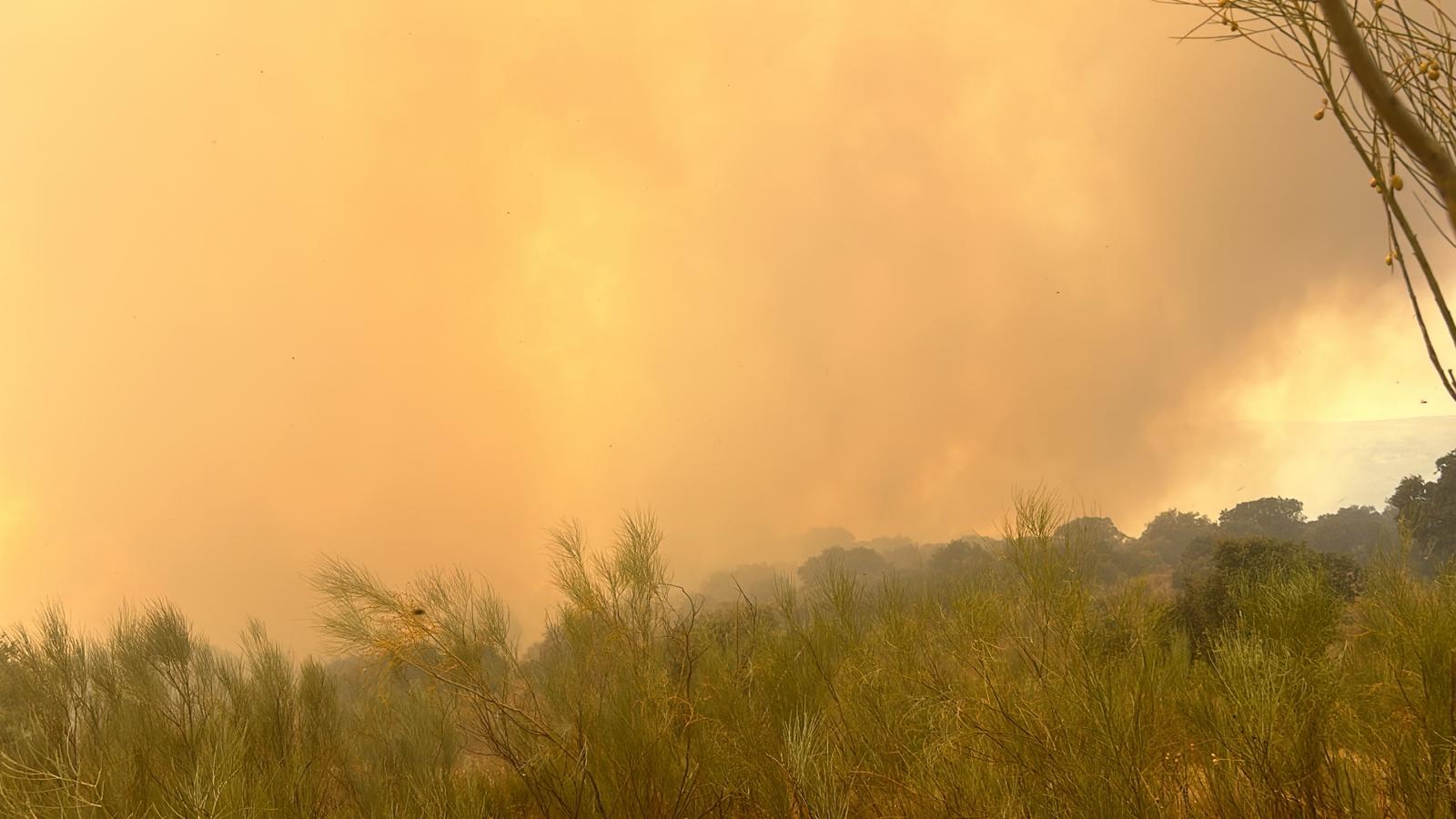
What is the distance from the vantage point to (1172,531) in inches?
1042

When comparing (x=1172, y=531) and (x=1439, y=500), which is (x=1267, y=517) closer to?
(x=1172, y=531)

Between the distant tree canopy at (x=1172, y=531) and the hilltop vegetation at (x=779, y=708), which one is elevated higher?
the hilltop vegetation at (x=779, y=708)

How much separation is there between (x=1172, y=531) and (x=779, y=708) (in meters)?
31.2

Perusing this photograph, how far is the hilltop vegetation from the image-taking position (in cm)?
179

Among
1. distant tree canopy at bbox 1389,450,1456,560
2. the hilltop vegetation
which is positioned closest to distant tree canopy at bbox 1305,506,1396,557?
distant tree canopy at bbox 1389,450,1456,560

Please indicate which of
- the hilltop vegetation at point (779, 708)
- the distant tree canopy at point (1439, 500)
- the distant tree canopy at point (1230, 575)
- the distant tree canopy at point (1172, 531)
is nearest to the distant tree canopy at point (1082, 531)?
the hilltop vegetation at point (779, 708)

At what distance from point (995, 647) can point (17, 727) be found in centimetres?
514

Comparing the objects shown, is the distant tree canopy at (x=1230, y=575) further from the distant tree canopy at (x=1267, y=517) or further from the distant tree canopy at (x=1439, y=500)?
the distant tree canopy at (x=1267, y=517)

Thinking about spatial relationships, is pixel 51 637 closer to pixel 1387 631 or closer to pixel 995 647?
pixel 995 647

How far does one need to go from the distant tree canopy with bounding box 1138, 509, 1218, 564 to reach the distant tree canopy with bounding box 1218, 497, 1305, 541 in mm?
705

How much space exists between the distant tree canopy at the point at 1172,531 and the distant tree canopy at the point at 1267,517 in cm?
70

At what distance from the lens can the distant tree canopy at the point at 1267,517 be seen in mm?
23453

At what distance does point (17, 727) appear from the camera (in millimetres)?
3164

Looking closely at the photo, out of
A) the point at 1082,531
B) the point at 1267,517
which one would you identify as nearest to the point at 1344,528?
the point at 1267,517
